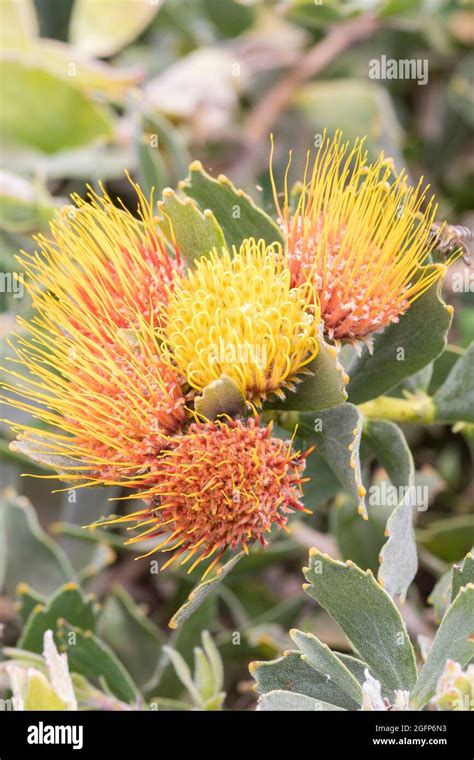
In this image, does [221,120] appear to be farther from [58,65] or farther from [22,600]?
[22,600]

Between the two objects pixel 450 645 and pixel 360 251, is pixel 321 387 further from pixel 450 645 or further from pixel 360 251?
pixel 450 645

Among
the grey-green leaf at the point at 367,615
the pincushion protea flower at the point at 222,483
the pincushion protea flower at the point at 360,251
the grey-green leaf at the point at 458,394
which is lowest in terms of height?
the grey-green leaf at the point at 367,615

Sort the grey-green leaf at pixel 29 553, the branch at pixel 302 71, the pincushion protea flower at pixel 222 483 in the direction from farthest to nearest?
the branch at pixel 302 71
the grey-green leaf at pixel 29 553
the pincushion protea flower at pixel 222 483

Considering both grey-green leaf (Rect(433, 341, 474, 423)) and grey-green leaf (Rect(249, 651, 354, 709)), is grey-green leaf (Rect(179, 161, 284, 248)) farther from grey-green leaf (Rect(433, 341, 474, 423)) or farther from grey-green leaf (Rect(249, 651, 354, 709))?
grey-green leaf (Rect(249, 651, 354, 709))

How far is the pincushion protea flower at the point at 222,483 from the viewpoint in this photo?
724 millimetres

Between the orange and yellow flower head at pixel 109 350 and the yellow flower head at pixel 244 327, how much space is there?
1.1 inches

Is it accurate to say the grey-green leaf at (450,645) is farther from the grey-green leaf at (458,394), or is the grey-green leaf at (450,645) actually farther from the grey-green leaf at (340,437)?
the grey-green leaf at (458,394)

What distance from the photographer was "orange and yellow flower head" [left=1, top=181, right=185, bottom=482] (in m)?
0.75

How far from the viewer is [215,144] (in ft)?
5.19

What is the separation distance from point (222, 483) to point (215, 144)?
3.26ft

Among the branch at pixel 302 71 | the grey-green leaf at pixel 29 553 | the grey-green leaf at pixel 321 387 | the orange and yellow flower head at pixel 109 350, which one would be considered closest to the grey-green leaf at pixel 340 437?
the grey-green leaf at pixel 321 387

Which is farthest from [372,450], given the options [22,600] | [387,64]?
[387,64]

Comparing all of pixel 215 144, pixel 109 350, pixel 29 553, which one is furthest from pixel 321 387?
pixel 215 144

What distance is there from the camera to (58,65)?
1470 mm
